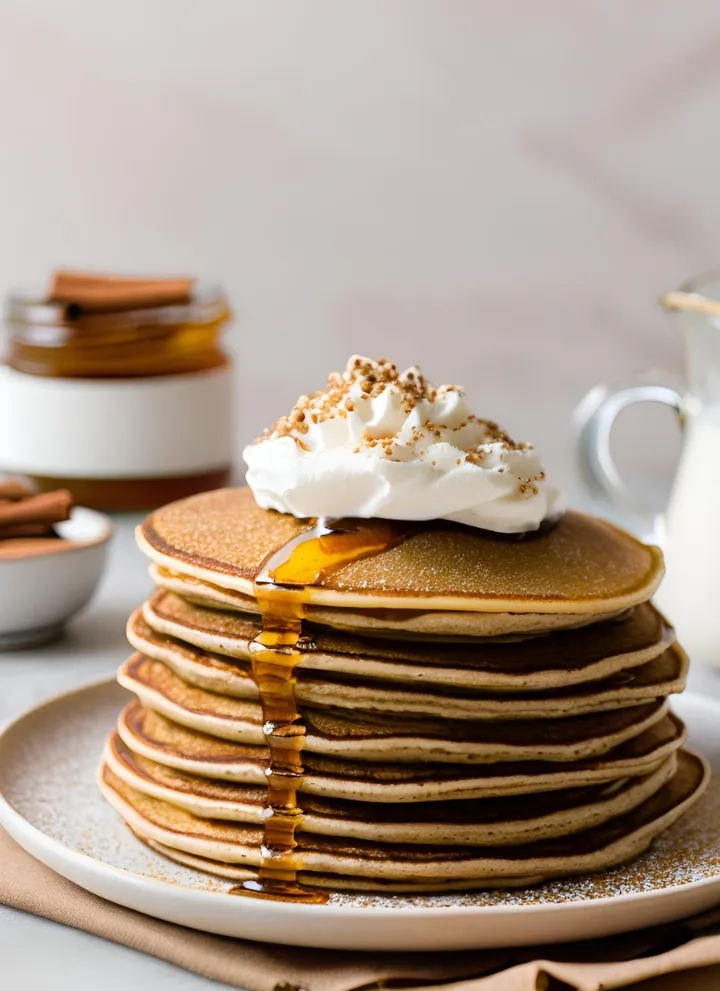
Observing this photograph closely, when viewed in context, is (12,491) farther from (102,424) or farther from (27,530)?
(102,424)

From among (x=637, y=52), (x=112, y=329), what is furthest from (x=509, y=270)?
(x=112, y=329)

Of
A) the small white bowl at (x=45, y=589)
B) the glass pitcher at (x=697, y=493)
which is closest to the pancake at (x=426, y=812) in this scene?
the glass pitcher at (x=697, y=493)

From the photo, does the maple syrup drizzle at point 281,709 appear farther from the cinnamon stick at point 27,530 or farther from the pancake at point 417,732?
the cinnamon stick at point 27,530

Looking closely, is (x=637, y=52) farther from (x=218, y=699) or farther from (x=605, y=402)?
(x=218, y=699)

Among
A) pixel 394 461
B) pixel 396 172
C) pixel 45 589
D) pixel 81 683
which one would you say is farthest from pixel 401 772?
pixel 396 172

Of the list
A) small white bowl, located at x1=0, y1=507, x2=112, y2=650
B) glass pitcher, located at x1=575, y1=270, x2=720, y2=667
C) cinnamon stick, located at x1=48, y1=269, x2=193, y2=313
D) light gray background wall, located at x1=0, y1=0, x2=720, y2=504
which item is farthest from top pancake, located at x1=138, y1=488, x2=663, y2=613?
light gray background wall, located at x1=0, y1=0, x2=720, y2=504
